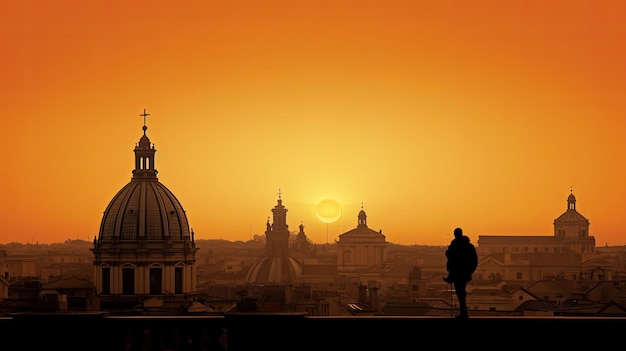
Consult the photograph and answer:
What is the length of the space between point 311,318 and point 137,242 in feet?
178

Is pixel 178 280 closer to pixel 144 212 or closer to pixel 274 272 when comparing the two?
pixel 144 212

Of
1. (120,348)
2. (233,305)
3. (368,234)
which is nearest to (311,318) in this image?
(120,348)

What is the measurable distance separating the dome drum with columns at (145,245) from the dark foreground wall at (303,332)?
53.0 m

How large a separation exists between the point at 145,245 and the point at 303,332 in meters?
54.1

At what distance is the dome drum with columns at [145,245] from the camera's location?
69375 mm

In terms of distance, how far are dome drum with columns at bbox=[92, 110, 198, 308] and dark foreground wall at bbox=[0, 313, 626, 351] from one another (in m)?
53.0

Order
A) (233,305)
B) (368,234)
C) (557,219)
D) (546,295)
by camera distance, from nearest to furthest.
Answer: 1. (233,305)
2. (546,295)
3. (368,234)
4. (557,219)

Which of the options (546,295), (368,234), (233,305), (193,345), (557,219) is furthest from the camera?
(557,219)

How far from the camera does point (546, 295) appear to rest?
95000 millimetres

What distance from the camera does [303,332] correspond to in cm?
1594

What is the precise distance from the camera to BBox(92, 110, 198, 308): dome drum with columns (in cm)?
6938

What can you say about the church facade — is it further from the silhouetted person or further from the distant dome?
the silhouetted person

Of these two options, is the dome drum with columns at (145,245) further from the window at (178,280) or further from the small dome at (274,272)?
the small dome at (274,272)

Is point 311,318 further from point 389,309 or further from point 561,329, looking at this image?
point 389,309
